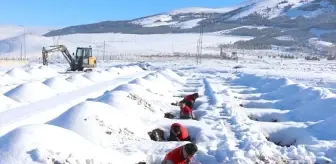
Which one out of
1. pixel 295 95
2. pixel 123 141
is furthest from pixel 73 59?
pixel 123 141

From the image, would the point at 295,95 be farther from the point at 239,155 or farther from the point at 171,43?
the point at 171,43

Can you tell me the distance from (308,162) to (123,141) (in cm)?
391

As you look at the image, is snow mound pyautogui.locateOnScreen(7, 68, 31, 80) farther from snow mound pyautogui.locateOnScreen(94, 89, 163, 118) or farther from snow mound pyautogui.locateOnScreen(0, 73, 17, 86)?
snow mound pyautogui.locateOnScreen(94, 89, 163, 118)

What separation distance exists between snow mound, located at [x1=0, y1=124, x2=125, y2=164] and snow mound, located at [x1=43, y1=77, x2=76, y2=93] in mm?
14041

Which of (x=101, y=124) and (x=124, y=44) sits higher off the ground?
(x=124, y=44)

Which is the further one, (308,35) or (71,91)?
(308,35)

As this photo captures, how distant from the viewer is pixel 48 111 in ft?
49.7

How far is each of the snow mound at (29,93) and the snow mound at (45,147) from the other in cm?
1087

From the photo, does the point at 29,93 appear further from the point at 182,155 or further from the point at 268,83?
the point at 268,83

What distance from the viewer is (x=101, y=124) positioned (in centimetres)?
1081

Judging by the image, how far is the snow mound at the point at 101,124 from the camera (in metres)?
10.4

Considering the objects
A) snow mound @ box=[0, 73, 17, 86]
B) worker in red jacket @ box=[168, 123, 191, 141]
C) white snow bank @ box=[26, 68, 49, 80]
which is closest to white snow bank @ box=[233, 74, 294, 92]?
worker in red jacket @ box=[168, 123, 191, 141]

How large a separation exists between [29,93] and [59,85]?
373cm

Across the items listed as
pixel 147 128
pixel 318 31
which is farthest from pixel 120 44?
pixel 147 128
